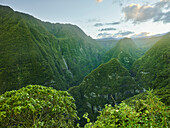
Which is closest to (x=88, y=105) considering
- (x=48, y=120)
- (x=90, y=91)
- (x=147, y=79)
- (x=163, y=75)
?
(x=90, y=91)

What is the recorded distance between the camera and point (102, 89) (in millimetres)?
109375

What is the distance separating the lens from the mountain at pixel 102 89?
4050 inches

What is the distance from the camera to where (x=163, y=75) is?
306 ft

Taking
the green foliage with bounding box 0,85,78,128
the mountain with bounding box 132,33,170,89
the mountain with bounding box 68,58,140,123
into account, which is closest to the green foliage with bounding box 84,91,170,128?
the green foliage with bounding box 0,85,78,128

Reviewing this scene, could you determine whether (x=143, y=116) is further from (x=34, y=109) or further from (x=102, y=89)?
(x=102, y=89)

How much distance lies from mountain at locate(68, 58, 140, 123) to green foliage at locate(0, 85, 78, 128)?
97594mm

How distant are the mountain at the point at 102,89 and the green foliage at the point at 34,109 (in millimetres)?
97594

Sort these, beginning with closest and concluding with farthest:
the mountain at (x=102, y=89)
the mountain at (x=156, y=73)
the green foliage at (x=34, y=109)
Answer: the green foliage at (x=34, y=109) < the mountain at (x=156, y=73) < the mountain at (x=102, y=89)

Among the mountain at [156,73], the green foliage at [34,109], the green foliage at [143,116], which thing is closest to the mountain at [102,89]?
the mountain at [156,73]

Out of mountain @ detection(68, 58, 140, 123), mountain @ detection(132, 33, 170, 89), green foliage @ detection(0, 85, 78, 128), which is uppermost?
green foliage @ detection(0, 85, 78, 128)

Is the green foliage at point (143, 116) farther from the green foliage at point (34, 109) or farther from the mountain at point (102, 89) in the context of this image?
the mountain at point (102, 89)

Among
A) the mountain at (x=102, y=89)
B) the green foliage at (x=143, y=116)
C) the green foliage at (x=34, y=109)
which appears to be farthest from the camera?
the mountain at (x=102, y=89)

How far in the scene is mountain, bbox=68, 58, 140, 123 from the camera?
338 ft

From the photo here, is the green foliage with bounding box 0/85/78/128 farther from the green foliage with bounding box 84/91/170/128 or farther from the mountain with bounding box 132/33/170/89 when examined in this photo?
the mountain with bounding box 132/33/170/89
